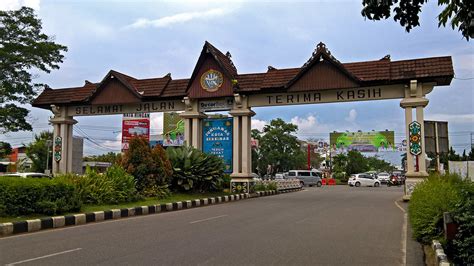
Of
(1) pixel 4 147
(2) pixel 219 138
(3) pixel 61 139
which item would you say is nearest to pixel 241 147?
(2) pixel 219 138

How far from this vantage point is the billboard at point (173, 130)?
150 feet

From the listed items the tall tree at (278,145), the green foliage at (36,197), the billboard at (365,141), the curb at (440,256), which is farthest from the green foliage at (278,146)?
the curb at (440,256)

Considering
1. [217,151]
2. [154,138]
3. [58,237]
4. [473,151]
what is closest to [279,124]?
[154,138]

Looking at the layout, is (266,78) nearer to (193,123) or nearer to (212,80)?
(212,80)

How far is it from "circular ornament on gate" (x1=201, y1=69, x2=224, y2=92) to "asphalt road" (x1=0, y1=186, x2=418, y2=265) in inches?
438

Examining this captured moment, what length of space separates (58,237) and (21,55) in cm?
1811

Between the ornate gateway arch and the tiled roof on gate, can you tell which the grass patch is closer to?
the ornate gateway arch

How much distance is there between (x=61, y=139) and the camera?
82.1ft

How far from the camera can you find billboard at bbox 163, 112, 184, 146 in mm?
45844

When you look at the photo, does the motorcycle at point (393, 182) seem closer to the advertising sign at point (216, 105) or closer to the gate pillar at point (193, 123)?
the advertising sign at point (216, 105)

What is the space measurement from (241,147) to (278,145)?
37.4m

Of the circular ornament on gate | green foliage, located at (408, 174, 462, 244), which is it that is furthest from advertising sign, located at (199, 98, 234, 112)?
green foliage, located at (408, 174, 462, 244)

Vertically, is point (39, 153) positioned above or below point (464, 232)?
above

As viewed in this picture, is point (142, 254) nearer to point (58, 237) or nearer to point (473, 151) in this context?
point (58, 237)
